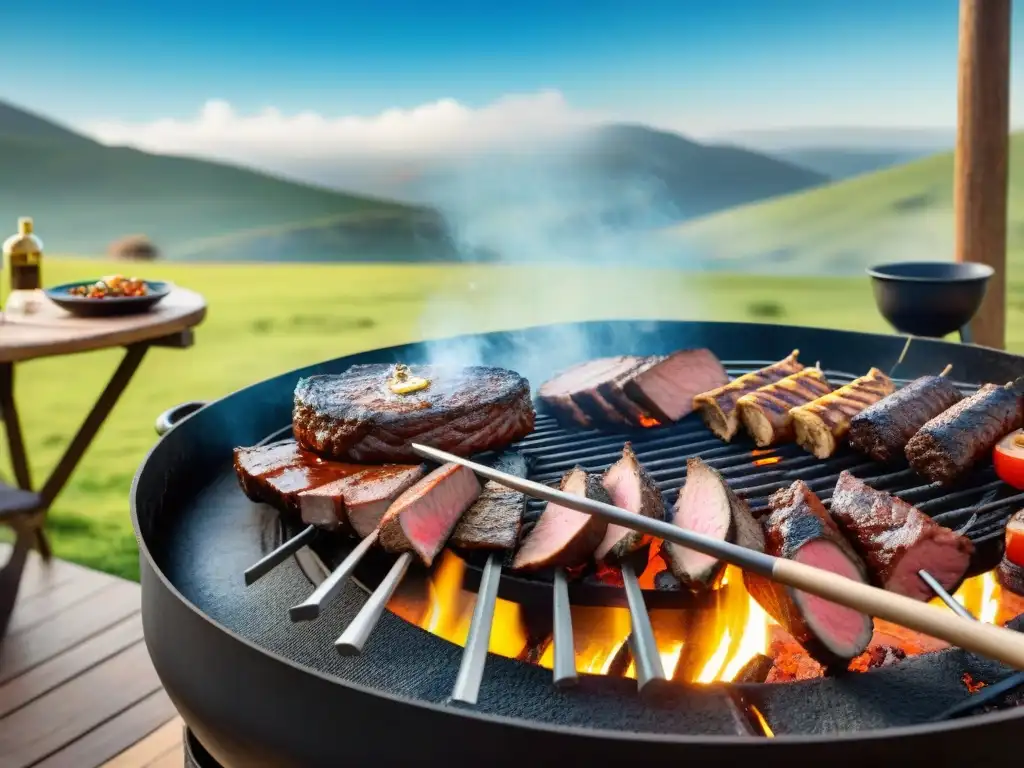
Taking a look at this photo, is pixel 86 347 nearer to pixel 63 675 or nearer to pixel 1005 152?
pixel 63 675

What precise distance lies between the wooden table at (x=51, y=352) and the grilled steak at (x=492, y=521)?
8.25 ft

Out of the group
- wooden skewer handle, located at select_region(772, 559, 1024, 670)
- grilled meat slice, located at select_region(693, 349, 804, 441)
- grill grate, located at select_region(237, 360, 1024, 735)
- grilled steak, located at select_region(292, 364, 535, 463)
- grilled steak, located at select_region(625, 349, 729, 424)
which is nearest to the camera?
wooden skewer handle, located at select_region(772, 559, 1024, 670)

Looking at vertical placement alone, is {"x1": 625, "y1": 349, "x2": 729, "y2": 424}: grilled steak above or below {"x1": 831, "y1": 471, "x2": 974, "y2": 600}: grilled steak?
above

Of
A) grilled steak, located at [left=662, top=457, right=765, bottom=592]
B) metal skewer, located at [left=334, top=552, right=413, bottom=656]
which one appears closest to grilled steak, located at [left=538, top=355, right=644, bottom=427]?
grilled steak, located at [left=662, top=457, right=765, bottom=592]

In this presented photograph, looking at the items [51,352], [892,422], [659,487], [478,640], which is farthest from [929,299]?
[51,352]

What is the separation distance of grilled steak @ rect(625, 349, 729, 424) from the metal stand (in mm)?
2580

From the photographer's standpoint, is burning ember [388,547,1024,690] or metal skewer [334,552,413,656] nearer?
metal skewer [334,552,413,656]

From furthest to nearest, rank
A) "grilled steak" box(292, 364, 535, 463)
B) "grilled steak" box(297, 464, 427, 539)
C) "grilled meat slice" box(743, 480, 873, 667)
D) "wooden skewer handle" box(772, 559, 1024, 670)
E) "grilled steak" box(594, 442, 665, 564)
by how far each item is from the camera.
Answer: "grilled steak" box(292, 364, 535, 463), "grilled steak" box(297, 464, 427, 539), "grilled steak" box(594, 442, 665, 564), "grilled meat slice" box(743, 480, 873, 667), "wooden skewer handle" box(772, 559, 1024, 670)

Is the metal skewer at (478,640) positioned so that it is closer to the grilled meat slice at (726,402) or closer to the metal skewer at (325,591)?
the metal skewer at (325,591)

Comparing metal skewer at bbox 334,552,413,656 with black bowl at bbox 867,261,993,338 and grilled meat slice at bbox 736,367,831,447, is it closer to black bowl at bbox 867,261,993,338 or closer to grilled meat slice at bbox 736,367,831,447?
grilled meat slice at bbox 736,367,831,447

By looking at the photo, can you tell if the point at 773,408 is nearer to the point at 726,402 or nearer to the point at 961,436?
the point at 726,402

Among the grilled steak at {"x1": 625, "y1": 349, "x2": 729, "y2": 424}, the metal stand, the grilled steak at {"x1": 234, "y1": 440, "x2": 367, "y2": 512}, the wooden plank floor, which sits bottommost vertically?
the wooden plank floor

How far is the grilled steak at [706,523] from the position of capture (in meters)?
1.73

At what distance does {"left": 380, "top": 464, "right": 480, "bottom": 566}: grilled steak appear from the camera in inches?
74.3
